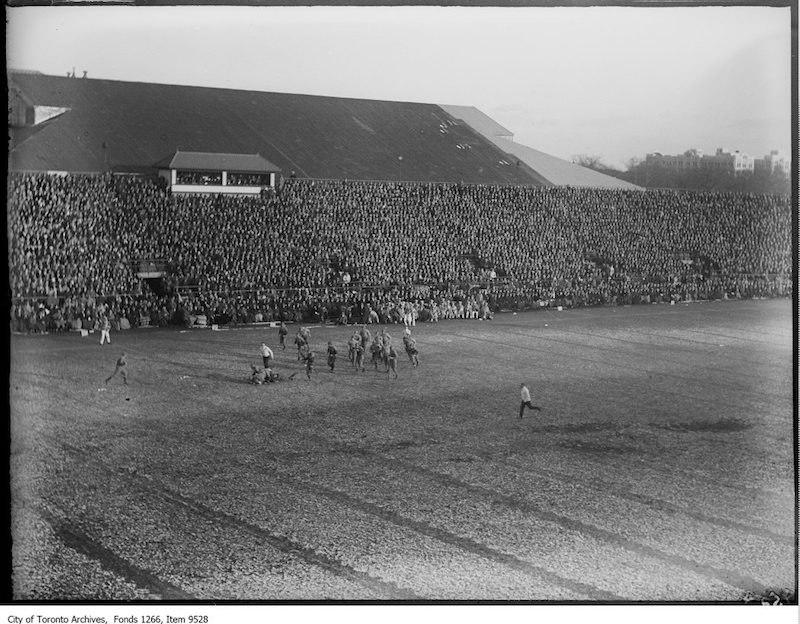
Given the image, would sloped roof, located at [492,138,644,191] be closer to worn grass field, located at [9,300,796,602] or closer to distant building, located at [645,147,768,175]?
distant building, located at [645,147,768,175]

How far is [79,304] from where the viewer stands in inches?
575

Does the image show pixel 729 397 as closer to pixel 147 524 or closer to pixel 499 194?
pixel 499 194

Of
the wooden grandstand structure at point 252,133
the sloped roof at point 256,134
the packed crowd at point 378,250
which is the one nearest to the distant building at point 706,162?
the packed crowd at point 378,250

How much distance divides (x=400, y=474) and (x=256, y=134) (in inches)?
246

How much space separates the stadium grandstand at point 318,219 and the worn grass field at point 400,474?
0.90m

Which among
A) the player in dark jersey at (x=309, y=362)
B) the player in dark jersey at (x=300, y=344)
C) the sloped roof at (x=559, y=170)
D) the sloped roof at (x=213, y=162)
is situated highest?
the sloped roof at (x=559, y=170)

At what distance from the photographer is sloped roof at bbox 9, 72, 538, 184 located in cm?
1276

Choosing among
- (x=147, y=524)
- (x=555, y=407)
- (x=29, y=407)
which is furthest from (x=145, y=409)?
(x=555, y=407)

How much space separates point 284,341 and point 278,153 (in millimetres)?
3662

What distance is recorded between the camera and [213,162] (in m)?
14.7

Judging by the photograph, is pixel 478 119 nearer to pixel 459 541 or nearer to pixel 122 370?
pixel 459 541

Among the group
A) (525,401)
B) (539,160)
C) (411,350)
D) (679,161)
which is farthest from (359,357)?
(679,161)

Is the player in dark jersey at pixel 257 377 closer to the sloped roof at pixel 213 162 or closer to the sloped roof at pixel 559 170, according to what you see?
the sloped roof at pixel 213 162

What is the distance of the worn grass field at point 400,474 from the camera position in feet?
33.8
